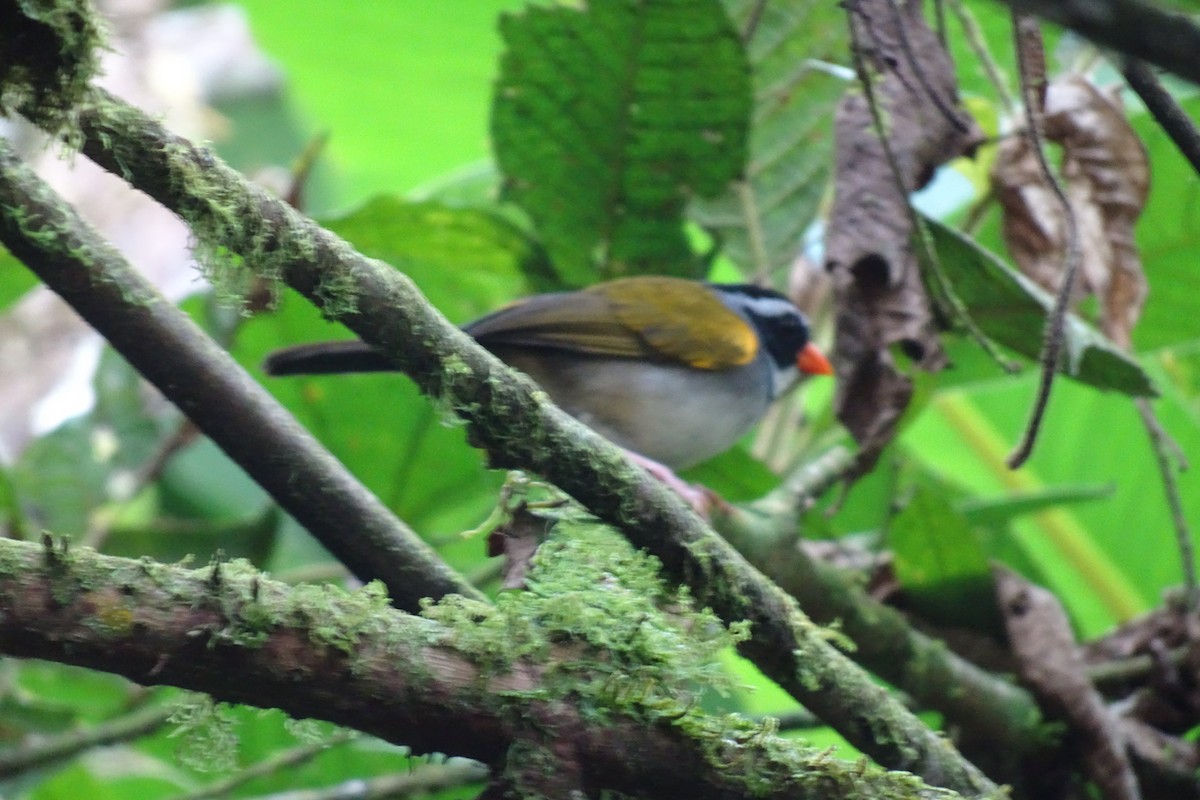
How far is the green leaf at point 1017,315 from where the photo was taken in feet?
6.88

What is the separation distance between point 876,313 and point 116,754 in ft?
10.4

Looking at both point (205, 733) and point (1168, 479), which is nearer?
point (205, 733)

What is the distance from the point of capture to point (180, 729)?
113 cm

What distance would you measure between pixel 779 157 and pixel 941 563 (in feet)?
4.04

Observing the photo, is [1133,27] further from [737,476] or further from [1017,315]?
[737,476]

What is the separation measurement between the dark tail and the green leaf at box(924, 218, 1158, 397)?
119 centimetres

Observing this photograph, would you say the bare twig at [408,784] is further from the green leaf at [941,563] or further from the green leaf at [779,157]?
the green leaf at [779,157]

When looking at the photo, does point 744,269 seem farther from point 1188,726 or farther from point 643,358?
point 1188,726

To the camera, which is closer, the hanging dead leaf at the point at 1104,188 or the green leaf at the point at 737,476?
the hanging dead leaf at the point at 1104,188

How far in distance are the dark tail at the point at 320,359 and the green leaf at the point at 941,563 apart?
116 centimetres

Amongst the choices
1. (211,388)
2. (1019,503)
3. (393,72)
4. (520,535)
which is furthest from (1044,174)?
(393,72)

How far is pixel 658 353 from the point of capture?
10.5 feet

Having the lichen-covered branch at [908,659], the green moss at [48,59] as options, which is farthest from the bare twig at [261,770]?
the green moss at [48,59]

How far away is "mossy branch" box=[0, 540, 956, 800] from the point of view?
926 mm
